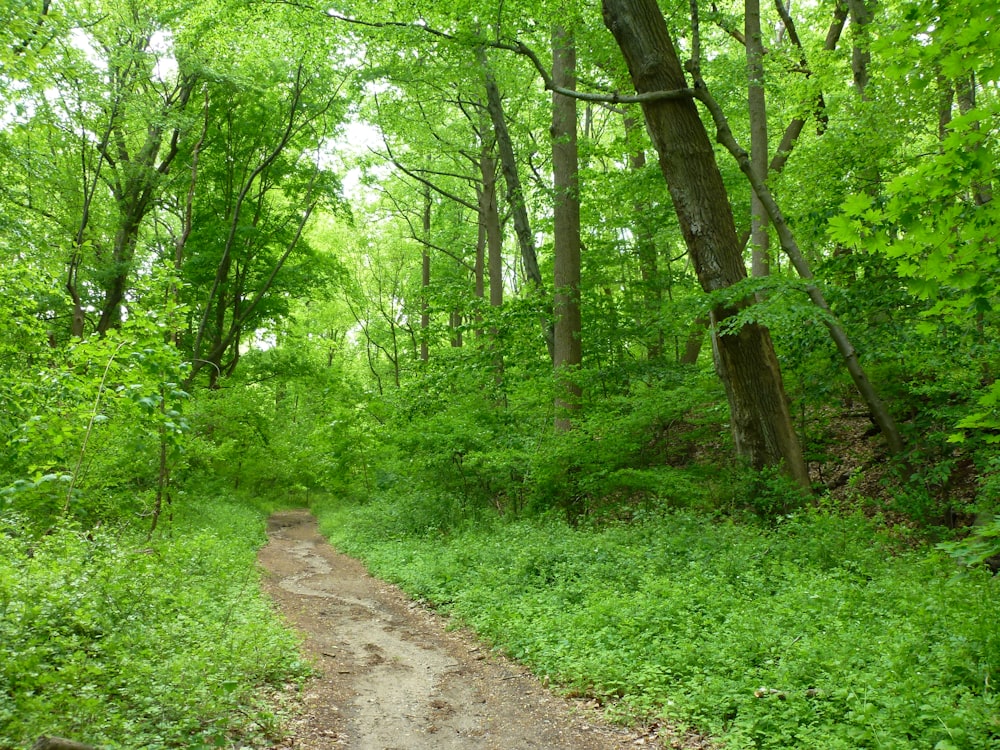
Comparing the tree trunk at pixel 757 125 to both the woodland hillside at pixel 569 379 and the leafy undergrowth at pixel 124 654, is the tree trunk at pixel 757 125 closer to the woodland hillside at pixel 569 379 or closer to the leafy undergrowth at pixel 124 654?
the woodland hillside at pixel 569 379

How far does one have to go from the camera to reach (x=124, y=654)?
4.38 meters

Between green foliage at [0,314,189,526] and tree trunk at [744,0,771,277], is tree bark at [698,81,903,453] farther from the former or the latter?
green foliage at [0,314,189,526]

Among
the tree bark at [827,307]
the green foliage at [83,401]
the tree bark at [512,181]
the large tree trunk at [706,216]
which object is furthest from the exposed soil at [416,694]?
the tree bark at [512,181]

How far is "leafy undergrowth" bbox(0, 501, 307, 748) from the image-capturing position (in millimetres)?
3548

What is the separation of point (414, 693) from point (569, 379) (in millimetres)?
6703

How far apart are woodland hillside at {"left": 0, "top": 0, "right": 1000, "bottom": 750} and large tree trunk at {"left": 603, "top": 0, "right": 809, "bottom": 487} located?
0.04 metres

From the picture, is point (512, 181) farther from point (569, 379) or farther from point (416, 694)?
point (416, 694)

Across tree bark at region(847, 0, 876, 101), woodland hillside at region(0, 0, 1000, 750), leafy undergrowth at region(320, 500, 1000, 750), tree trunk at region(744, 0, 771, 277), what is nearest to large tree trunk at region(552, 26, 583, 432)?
woodland hillside at region(0, 0, 1000, 750)

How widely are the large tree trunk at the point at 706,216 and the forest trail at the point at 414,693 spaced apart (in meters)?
4.55

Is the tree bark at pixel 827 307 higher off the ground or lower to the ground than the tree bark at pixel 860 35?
lower

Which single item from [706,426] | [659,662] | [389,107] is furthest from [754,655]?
[389,107]

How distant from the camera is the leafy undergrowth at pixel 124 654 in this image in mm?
3548

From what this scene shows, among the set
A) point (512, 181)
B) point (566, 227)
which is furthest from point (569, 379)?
point (512, 181)

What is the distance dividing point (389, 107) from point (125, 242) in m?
8.18
